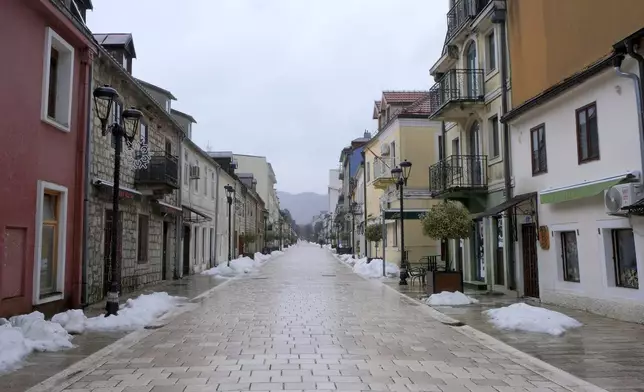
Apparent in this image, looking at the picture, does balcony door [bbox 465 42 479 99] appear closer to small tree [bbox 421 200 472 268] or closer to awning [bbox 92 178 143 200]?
small tree [bbox 421 200 472 268]

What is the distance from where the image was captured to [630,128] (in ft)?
33.7

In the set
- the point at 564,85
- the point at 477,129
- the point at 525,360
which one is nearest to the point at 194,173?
the point at 477,129

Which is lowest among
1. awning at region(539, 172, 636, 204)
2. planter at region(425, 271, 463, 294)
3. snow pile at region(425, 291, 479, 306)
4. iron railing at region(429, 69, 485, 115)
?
snow pile at region(425, 291, 479, 306)

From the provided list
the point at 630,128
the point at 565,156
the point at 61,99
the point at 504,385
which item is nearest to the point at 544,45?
the point at 565,156

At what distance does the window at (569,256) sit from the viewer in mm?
12531

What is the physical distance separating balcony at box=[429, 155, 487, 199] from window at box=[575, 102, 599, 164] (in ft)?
17.8

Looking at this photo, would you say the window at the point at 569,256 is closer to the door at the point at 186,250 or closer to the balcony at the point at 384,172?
the balcony at the point at 384,172

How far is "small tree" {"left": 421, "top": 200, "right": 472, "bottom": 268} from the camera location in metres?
15.4

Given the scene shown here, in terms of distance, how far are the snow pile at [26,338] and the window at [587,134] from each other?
10908 mm

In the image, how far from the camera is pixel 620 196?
32.6 feet

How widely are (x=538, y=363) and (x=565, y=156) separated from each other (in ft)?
22.8

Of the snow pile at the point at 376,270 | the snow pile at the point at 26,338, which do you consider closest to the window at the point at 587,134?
the snow pile at the point at 26,338

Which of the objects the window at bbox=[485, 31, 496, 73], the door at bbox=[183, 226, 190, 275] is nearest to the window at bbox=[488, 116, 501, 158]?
the window at bbox=[485, 31, 496, 73]

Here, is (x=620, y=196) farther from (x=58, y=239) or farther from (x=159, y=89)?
(x=159, y=89)
